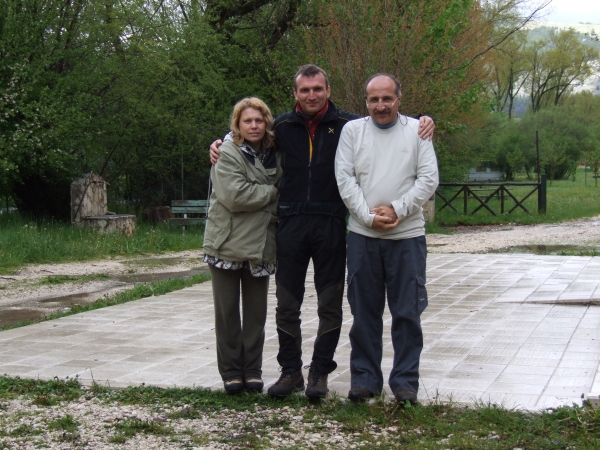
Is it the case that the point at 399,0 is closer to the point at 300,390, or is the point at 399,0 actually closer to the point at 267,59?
the point at 267,59

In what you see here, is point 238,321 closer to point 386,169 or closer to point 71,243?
point 386,169

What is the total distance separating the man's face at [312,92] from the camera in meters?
4.73

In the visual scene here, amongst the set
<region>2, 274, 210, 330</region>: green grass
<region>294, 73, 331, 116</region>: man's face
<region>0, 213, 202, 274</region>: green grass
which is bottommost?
<region>2, 274, 210, 330</region>: green grass

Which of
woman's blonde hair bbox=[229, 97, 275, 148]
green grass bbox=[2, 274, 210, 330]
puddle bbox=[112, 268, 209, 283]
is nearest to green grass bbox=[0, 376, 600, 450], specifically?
woman's blonde hair bbox=[229, 97, 275, 148]

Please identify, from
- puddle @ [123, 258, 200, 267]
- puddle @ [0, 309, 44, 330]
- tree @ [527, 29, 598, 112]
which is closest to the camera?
puddle @ [0, 309, 44, 330]

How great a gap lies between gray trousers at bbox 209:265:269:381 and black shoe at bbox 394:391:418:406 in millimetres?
920

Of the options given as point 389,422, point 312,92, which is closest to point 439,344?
point 389,422

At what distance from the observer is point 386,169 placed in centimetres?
466

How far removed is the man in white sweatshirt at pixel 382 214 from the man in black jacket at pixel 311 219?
0.12 m

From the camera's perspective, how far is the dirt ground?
9422mm

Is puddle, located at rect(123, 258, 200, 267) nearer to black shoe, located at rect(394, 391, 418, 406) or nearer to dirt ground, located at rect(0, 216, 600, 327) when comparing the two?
dirt ground, located at rect(0, 216, 600, 327)

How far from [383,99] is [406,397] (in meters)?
1.65

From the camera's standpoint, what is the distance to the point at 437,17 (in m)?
17.8

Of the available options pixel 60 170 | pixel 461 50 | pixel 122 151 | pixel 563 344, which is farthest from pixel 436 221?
pixel 563 344
